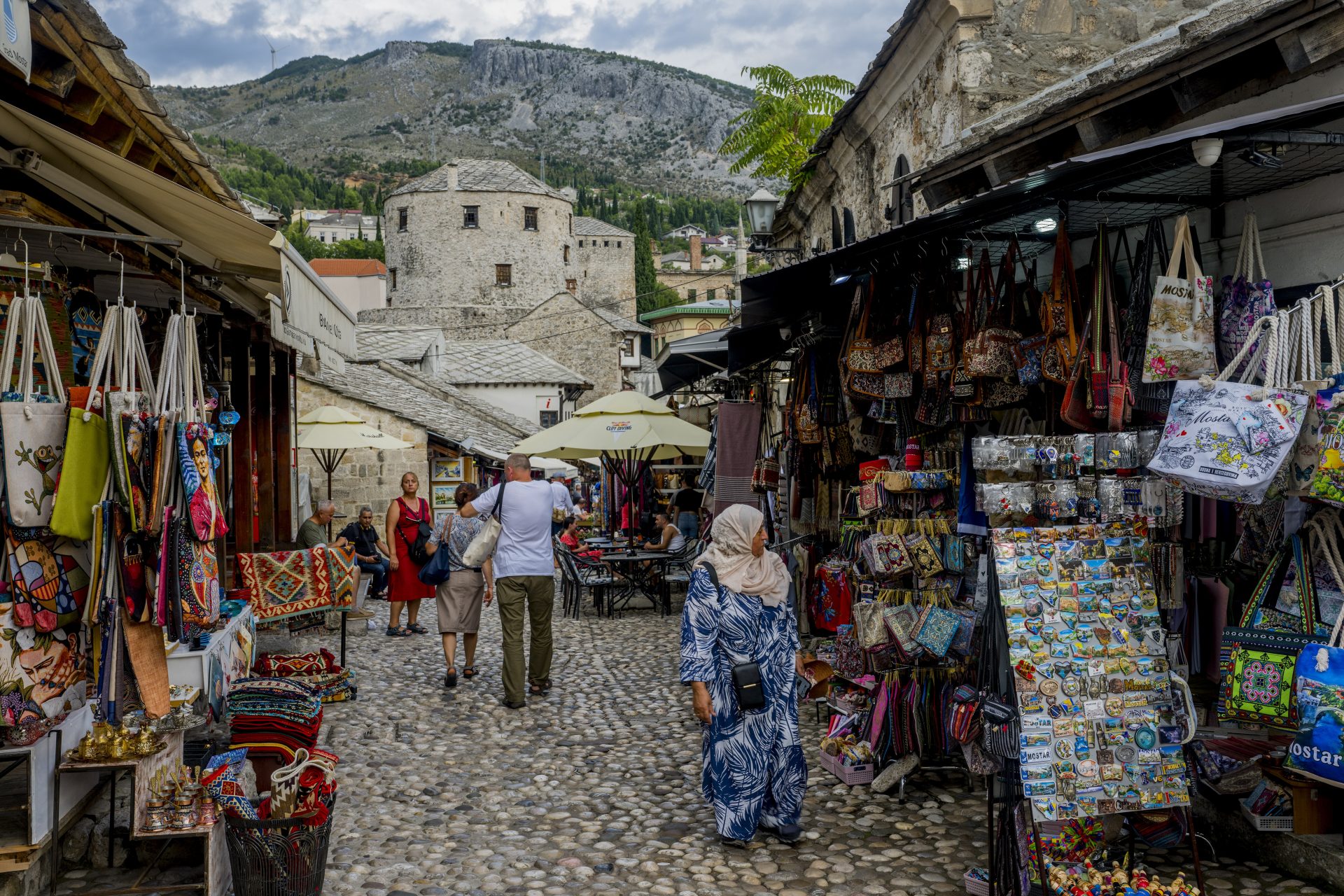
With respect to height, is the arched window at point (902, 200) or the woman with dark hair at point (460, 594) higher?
the arched window at point (902, 200)

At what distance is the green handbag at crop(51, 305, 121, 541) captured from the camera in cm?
408

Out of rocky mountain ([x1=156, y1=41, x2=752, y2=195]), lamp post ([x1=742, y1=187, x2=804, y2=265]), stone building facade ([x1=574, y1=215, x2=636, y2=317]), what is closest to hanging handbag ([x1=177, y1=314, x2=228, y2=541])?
lamp post ([x1=742, y1=187, x2=804, y2=265])

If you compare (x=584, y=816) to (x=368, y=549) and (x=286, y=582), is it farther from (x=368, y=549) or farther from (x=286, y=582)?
(x=368, y=549)

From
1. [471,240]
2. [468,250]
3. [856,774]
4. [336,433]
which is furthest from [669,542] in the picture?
[471,240]

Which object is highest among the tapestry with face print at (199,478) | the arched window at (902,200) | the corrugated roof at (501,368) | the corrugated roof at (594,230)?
the corrugated roof at (594,230)

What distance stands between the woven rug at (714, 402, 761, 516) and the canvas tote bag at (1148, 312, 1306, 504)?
233 inches

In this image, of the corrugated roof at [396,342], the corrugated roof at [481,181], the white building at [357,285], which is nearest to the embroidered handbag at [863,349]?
the corrugated roof at [396,342]

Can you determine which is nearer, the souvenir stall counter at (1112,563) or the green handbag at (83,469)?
the souvenir stall counter at (1112,563)

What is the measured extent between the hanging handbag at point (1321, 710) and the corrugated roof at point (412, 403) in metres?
16.5

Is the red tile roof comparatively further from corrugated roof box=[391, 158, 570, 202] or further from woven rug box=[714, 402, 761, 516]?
woven rug box=[714, 402, 761, 516]

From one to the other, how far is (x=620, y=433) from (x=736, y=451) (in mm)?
3548

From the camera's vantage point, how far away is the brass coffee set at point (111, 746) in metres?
4.40

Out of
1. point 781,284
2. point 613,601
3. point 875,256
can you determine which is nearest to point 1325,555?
point 875,256

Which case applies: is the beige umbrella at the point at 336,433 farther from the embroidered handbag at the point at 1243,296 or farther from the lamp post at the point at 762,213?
the embroidered handbag at the point at 1243,296
